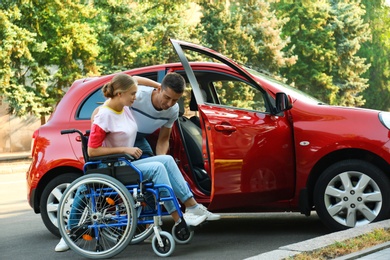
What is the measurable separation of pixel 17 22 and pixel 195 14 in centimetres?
1125

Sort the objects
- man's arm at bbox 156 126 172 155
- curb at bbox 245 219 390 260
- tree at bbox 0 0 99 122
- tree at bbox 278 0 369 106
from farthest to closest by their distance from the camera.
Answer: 1. tree at bbox 278 0 369 106
2. tree at bbox 0 0 99 122
3. man's arm at bbox 156 126 172 155
4. curb at bbox 245 219 390 260

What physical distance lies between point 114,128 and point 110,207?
64 cm

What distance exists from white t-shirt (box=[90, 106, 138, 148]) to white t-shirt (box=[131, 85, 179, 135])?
32 centimetres

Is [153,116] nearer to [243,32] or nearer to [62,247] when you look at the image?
[62,247]

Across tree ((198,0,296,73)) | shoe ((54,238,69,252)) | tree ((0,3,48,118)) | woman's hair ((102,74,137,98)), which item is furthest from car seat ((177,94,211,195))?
tree ((198,0,296,73))

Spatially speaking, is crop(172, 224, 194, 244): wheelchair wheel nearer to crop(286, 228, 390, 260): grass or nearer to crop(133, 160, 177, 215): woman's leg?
crop(133, 160, 177, 215): woman's leg

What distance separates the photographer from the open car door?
764cm

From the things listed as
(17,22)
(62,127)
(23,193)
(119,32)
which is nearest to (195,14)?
(119,32)

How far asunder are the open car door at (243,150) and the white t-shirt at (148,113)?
11.3 inches

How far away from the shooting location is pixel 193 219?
23.7ft

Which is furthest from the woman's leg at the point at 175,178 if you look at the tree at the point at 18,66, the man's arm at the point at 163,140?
the tree at the point at 18,66

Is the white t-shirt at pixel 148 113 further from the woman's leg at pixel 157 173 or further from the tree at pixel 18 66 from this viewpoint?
the tree at pixel 18 66

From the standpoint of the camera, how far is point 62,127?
848cm

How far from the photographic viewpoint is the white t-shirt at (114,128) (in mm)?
7086
